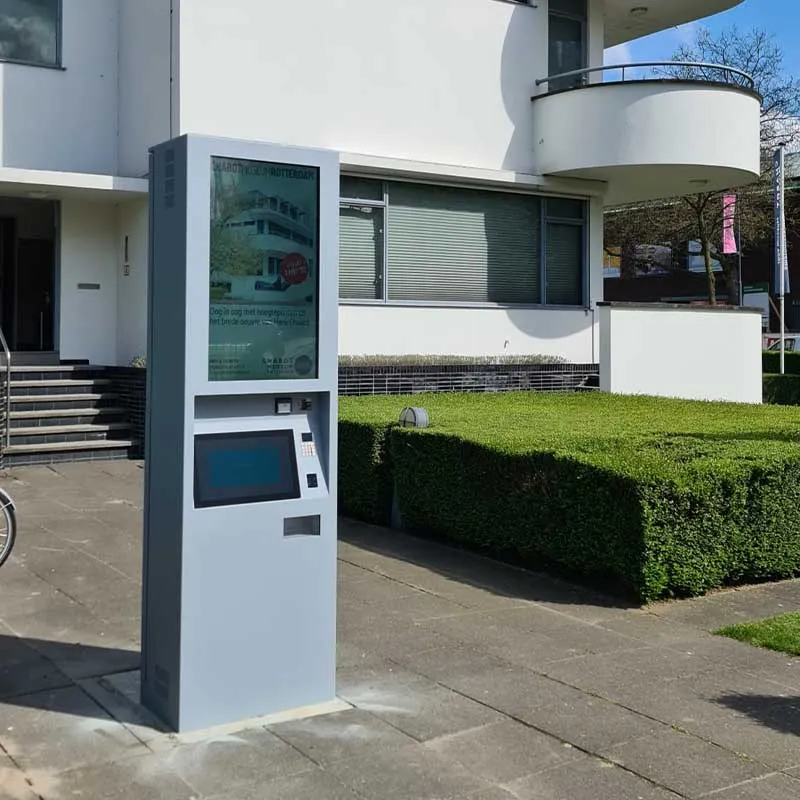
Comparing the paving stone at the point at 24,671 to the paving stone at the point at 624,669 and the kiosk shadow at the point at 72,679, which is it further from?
the paving stone at the point at 624,669

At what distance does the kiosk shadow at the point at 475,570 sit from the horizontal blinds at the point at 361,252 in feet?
19.6

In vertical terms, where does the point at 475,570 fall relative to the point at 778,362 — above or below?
below

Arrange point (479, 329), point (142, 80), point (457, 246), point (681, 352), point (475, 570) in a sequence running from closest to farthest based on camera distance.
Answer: point (475, 570), point (142, 80), point (457, 246), point (479, 329), point (681, 352)

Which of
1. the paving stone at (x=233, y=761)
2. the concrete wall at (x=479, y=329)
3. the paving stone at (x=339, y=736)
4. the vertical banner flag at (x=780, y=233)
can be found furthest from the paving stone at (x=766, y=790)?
the vertical banner flag at (x=780, y=233)

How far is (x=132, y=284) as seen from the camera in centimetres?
1437

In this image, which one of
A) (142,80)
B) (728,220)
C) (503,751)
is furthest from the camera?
(728,220)

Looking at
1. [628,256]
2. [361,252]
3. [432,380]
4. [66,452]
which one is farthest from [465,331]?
[628,256]

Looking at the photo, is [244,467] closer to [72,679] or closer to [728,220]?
[72,679]

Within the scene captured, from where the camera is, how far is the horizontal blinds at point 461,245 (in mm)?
14977

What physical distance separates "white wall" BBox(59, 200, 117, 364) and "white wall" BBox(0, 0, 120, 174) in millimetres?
681

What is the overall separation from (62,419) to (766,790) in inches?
423

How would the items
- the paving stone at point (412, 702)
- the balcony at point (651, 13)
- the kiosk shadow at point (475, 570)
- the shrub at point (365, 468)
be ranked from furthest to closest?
the balcony at point (651, 13)
the shrub at point (365, 468)
the kiosk shadow at point (475, 570)
the paving stone at point (412, 702)

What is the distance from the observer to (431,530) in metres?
8.70

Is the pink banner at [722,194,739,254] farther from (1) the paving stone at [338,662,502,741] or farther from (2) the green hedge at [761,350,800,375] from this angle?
(1) the paving stone at [338,662,502,741]
